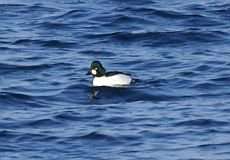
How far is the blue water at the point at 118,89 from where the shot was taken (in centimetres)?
1984

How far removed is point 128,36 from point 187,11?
2.98 meters

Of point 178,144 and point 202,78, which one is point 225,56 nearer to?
point 202,78

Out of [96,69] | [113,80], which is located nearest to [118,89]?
[113,80]

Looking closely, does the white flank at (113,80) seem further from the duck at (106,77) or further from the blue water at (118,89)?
the blue water at (118,89)

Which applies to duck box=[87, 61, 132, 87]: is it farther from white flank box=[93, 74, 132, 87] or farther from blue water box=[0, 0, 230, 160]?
blue water box=[0, 0, 230, 160]

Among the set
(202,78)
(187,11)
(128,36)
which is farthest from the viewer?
(187,11)

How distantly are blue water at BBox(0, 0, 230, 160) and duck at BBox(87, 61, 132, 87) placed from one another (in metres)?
0.16

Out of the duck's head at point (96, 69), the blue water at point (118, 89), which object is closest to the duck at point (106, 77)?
the duck's head at point (96, 69)

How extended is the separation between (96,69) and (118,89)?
71 cm

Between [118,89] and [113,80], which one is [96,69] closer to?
[113,80]

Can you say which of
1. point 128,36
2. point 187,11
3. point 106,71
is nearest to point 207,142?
point 106,71

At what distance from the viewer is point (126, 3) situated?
3331cm

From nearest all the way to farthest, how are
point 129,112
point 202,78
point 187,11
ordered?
point 129,112
point 202,78
point 187,11

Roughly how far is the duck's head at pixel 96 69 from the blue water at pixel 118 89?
0.32 m
